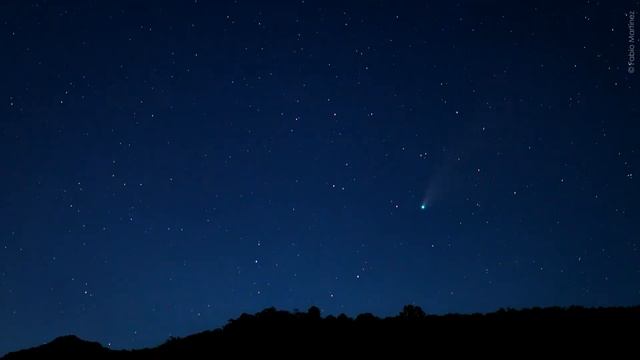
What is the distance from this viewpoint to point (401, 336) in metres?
16.2

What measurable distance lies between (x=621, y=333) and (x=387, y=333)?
5.89 m

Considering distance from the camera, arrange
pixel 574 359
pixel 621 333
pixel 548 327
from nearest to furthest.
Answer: pixel 574 359 < pixel 621 333 < pixel 548 327

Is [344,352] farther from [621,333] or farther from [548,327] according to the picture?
[621,333]

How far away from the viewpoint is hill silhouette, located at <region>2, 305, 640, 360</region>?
14758 millimetres

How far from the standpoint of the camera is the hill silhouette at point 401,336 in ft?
48.4

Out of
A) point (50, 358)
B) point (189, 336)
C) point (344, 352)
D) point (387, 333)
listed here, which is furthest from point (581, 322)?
point (50, 358)

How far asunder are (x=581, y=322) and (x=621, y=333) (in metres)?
1.28

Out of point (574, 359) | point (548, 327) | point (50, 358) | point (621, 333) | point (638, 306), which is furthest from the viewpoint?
point (50, 358)

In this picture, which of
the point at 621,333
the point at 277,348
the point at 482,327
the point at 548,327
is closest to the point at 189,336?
the point at 277,348

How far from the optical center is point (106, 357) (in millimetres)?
18344

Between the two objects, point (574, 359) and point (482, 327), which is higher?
point (482, 327)

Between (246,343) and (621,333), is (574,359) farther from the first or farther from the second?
(246,343)

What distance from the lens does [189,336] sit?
1853cm

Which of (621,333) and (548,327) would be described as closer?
(621,333)
